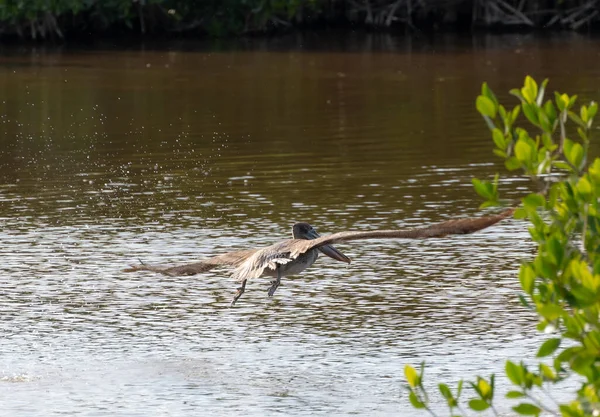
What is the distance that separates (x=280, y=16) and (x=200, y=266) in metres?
24.6

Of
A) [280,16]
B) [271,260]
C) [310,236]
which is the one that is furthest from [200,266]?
[280,16]

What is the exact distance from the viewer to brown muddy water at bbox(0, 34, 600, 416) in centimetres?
812

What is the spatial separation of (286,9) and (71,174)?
16.4 m

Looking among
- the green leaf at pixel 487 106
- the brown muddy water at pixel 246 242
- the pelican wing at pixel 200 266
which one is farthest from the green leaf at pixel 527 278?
the brown muddy water at pixel 246 242

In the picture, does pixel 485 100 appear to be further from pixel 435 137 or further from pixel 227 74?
pixel 227 74

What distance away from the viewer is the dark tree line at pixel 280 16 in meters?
29.7

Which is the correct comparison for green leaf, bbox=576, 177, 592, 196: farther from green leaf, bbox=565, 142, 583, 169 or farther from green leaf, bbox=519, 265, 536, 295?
green leaf, bbox=519, 265, 536, 295

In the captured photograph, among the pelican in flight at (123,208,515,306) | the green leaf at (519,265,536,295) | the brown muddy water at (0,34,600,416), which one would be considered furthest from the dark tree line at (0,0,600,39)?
the green leaf at (519,265,536,295)

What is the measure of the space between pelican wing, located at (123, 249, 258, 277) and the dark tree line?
67.0 feet

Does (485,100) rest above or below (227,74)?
above

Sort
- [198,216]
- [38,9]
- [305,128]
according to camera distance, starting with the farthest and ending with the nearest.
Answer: [38,9]
[305,128]
[198,216]

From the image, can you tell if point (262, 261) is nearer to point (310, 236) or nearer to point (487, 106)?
point (310, 236)

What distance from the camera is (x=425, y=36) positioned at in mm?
30328

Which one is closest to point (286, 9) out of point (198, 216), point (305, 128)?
point (305, 128)
